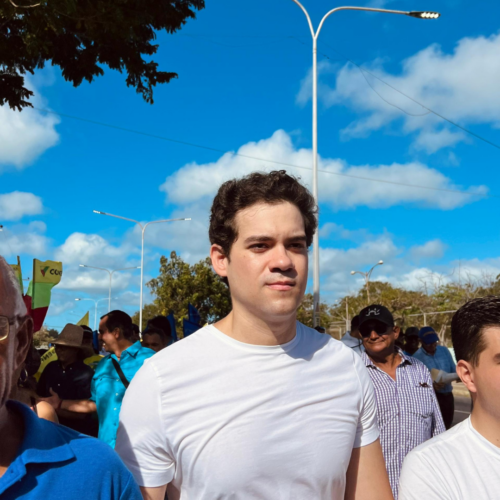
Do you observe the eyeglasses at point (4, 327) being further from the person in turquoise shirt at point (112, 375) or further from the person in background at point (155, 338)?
the person in background at point (155, 338)

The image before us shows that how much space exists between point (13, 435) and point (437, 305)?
31231 millimetres

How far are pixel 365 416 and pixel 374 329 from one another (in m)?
2.39

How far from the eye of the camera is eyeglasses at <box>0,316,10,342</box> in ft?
4.11

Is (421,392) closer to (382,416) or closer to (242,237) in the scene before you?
(382,416)

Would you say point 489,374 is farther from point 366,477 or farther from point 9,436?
point 9,436

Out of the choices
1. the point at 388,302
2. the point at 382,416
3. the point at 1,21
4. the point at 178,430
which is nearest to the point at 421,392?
the point at 382,416

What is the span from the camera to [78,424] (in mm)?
5555

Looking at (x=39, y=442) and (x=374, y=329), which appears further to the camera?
(x=374, y=329)

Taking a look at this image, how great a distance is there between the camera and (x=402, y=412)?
12.8 feet

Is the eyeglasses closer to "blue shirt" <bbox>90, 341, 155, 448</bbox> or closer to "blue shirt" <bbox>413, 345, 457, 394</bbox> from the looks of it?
"blue shirt" <bbox>90, 341, 155, 448</bbox>

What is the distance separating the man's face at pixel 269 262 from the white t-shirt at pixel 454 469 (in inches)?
26.3

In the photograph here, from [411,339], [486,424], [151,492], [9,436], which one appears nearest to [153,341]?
[411,339]

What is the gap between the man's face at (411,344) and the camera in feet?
29.5

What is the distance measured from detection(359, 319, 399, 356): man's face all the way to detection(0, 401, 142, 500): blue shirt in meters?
3.23
